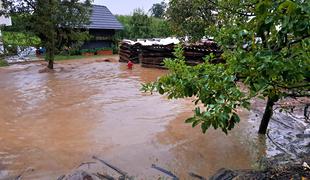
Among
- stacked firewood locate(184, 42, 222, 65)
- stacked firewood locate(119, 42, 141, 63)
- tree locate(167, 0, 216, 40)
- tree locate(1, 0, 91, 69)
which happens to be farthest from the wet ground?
stacked firewood locate(119, 42, 141, 63)

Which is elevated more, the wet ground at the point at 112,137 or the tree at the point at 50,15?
the tree at the point at 50,15

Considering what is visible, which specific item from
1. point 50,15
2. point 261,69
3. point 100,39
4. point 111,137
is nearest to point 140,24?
point 100,39

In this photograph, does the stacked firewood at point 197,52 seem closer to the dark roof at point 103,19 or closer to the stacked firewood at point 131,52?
the stacked firewood at point 131,52

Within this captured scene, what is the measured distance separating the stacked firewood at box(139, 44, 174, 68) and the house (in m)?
10.0

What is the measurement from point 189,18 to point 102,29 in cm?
1743

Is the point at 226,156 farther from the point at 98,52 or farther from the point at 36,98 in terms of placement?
the point at 98,52

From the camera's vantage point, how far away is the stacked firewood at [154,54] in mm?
16408

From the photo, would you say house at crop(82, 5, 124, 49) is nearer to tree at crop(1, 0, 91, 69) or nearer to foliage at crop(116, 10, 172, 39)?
foliage at crop(116, 10, 172, 39)

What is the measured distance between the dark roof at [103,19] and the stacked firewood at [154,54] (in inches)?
391

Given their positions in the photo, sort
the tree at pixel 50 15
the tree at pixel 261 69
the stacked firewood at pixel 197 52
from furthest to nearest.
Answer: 1. the tree at pixel 50 15
2. the stacked firewood at pixel 197 52
3. the tree at pixel 261 69

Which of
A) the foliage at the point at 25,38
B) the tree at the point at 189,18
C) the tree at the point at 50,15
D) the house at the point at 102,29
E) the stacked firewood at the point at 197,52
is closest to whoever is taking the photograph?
the tree at the point at 189,18

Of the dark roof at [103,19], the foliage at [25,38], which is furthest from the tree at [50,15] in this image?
the dark roof at [103,19]

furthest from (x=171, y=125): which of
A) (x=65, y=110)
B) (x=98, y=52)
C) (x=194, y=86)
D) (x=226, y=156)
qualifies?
(x=98, y=52)

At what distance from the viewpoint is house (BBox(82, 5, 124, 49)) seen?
1060 inches
